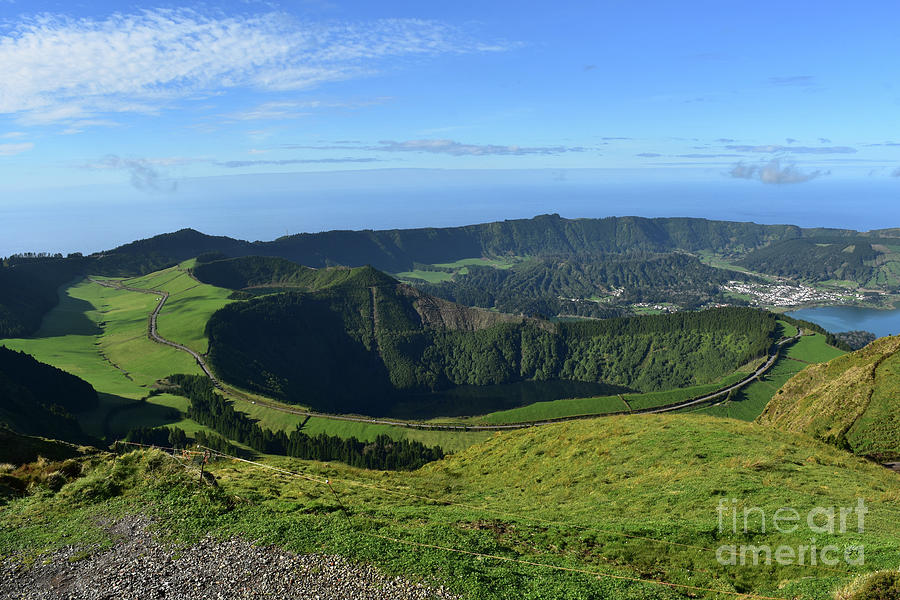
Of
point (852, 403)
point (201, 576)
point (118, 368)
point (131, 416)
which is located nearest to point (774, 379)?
point (852, 403)

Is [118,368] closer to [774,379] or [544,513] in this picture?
[544,513]

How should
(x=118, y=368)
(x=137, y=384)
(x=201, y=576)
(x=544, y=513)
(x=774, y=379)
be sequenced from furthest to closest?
(x=118, y=368) < (x=774, y=379) < (x=137, y=384) < (x=544, y=513) < (x=201, y=576)

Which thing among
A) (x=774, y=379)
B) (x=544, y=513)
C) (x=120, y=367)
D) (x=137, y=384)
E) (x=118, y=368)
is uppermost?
(x=544, y=513)

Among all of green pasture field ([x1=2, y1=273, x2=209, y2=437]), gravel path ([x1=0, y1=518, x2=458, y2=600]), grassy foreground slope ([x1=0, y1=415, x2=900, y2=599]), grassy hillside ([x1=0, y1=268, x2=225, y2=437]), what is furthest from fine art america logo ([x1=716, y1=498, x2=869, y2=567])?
grassy hillside ([x1=0, y1=268, x2=225, y2=437])

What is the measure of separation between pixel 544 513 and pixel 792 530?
15.1 meters

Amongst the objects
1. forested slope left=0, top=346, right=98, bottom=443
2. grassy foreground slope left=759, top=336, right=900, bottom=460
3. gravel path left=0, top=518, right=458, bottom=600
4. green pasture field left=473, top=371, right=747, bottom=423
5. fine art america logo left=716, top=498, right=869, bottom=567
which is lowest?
green pasture field left=473, top=371, right=747, bottom=423

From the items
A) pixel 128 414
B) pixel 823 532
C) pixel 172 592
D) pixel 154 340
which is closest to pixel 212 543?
pixel 172 592

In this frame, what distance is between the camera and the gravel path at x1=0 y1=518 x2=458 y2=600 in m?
22.1

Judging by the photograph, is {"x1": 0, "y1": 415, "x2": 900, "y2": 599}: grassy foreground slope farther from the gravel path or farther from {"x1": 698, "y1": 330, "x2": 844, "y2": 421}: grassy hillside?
{"x1": 698, "y1": 330, "x2": 844, "y2": 421}: grassy hillside

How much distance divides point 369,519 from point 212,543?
9057 millimetres

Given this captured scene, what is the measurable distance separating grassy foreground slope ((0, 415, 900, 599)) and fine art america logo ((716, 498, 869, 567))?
0.39 m

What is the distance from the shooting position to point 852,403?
6444cm

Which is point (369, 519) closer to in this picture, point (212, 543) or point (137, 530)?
point (212, 543)

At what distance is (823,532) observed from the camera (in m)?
25.7
